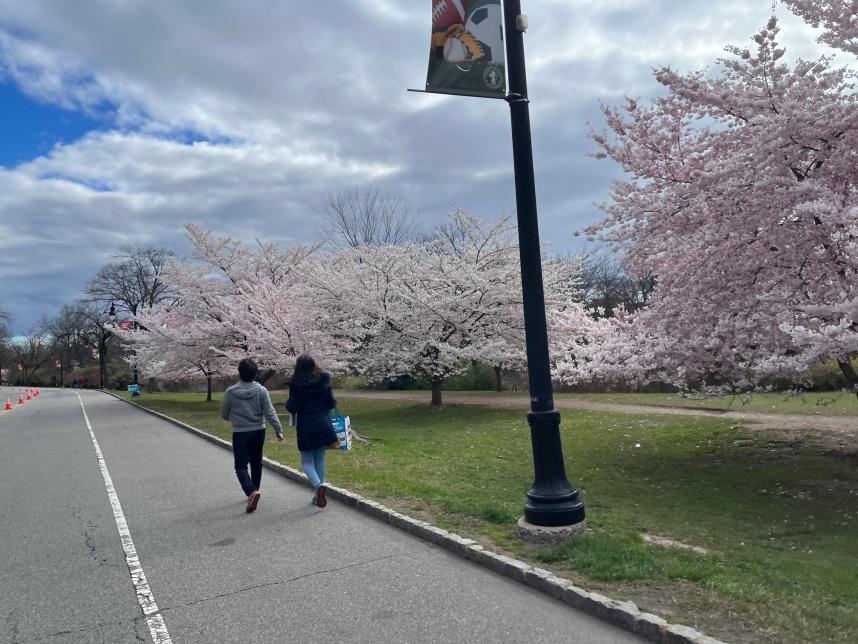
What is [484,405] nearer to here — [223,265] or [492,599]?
[223,265]

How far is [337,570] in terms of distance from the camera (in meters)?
5.14

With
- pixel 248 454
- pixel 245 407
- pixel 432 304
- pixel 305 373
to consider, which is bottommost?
pixel 248 454

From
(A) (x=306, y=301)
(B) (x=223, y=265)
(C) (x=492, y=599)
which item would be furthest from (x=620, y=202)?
(B) (x=223, y=265)

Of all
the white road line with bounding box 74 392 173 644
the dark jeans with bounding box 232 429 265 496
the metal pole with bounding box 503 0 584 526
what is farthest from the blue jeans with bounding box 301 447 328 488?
the metal pole with bounding box 503 0 584 526

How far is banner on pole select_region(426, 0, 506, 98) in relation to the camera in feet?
19.2

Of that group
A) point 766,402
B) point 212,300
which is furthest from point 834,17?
point 212,300

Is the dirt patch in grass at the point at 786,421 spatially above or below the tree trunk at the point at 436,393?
below

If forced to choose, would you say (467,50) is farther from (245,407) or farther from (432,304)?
(432,304)

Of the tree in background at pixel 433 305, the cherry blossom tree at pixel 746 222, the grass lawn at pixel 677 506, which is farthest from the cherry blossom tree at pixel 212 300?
the cherry blossom tree at pixel 746 222

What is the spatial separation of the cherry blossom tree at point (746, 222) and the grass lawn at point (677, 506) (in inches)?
58.8

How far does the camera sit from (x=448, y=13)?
5934 millimetres

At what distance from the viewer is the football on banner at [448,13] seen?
591 cm

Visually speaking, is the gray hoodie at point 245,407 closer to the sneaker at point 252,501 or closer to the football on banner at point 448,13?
the sneaker at point 252,501

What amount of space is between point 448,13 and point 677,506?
605 centimetres
